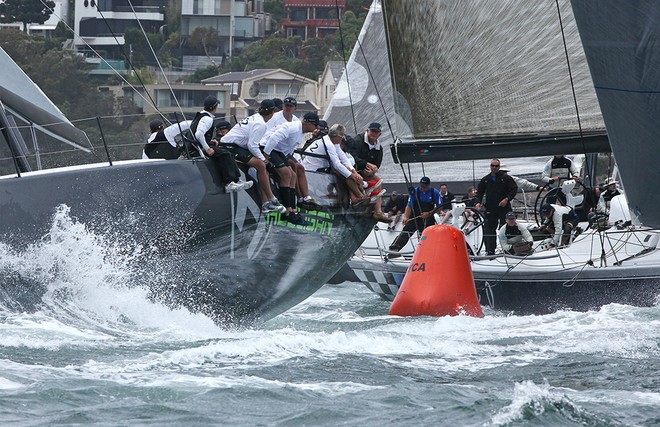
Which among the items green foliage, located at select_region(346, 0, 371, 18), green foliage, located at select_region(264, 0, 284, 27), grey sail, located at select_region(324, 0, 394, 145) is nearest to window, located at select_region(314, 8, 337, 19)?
green foliage, located at select_region(264, 0, 284, 27)

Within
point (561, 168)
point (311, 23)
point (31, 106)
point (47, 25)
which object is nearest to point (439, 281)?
point (561, 168)

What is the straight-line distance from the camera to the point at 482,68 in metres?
11.6

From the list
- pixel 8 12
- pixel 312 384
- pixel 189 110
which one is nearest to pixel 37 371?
pixel 312 384

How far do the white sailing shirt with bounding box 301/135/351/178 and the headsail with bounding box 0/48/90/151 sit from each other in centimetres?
171

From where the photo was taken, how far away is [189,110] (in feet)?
152

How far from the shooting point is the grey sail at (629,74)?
795 cm

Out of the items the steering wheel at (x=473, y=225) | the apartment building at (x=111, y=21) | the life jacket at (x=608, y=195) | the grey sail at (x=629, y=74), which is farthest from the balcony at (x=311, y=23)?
the grey sail at (x=629, y=74)

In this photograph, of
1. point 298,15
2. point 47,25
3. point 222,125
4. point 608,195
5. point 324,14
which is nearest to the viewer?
point 222,125

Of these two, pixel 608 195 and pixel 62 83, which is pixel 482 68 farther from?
pixel 62 83

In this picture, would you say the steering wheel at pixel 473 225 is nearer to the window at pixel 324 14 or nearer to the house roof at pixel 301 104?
the house roof at pixel 301 104

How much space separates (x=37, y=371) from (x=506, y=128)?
5.78 meters

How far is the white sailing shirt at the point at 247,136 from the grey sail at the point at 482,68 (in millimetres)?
2507

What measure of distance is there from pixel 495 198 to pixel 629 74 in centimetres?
479

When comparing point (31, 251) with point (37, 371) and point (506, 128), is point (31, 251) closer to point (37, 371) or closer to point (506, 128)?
point (37, 371)
